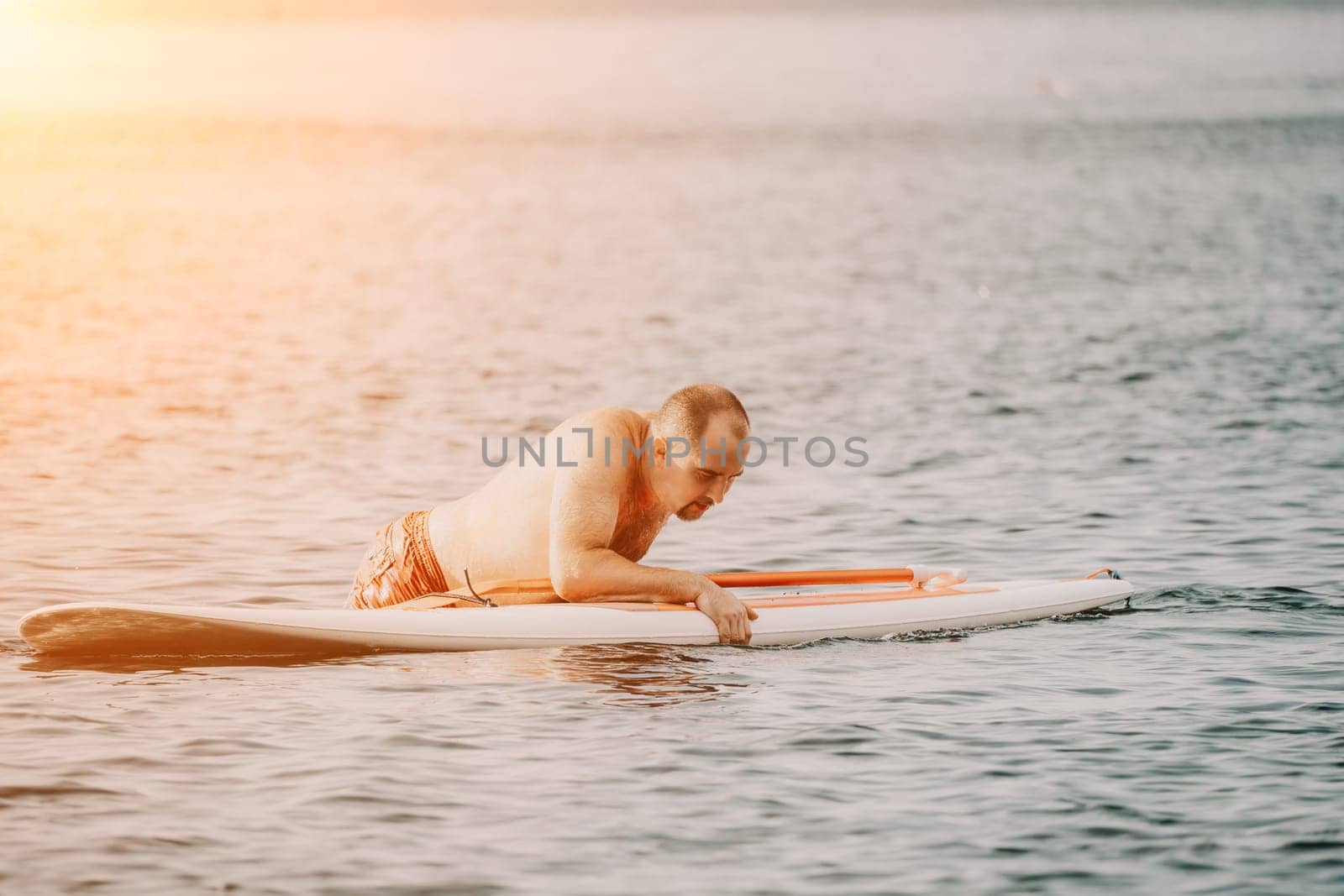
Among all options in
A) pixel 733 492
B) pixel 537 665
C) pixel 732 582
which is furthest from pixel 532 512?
pixel 733 492

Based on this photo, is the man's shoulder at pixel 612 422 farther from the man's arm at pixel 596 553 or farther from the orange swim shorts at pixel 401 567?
the orange swim shorts at pixel 401 567

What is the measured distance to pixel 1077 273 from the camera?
2603 centimetres

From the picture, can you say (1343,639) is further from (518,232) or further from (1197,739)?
(518,232)

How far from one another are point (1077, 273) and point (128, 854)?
21677mm

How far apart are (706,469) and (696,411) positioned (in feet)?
0.79

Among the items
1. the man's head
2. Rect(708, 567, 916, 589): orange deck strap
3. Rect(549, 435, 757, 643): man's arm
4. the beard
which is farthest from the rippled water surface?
the man's head

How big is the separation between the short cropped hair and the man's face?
0.03 meters

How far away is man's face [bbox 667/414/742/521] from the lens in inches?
296

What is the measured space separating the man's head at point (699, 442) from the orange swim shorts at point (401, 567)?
125cm

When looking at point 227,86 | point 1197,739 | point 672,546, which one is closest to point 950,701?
point 1197,739

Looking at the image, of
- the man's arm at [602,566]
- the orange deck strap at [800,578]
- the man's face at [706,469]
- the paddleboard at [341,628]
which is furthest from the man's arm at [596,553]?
the orange deck strap at [800,578]

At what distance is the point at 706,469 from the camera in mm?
7559

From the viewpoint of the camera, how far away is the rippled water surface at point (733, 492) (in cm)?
625

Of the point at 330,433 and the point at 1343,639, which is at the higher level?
the point at 330,433
